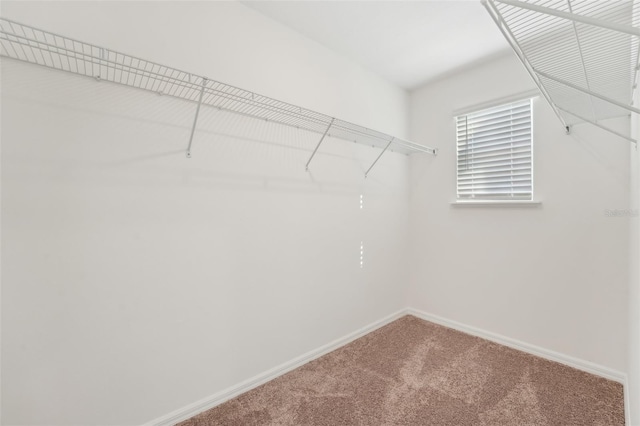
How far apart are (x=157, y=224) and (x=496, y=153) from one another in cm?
264

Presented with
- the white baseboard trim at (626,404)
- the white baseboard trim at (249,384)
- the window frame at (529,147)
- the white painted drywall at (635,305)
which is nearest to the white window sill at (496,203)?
the window frame at (529,147)

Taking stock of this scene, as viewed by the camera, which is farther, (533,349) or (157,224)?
(533,349)

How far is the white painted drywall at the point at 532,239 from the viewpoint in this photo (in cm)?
187

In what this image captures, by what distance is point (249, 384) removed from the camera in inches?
68.1

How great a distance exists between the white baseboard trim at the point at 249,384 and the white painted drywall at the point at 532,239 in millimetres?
1014

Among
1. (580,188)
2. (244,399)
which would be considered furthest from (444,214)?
(244,399)

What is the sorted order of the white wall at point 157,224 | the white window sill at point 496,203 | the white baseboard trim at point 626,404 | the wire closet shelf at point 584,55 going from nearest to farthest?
the wire closet shelf at point 584,55
the white wall at point 157,224
the white baseboard trim at point 626,404
the white window sill at point 496,203

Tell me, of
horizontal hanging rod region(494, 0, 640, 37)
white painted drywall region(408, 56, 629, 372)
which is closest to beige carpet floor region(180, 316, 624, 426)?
white painted drywall region(408, 56, 629, 372)

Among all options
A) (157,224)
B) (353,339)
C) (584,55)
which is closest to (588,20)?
(584,55)

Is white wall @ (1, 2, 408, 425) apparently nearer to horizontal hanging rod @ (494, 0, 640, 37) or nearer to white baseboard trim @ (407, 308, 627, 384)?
white baseboard trim @ (407, 308, 627, 384)

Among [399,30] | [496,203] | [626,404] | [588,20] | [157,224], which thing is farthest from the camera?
[496,203]

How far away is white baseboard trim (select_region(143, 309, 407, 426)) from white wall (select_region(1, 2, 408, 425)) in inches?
1.5

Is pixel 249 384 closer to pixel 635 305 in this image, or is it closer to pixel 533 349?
pixel 635 305

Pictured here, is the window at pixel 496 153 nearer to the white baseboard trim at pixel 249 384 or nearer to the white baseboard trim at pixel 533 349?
the white baseboard trim at pixel 533 349
